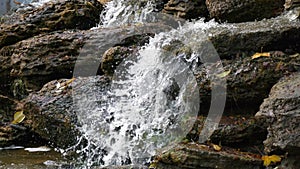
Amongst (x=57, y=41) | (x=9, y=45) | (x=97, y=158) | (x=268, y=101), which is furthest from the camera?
(x=9, y=45)

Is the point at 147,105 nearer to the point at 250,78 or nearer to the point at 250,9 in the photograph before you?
the point at 250,78

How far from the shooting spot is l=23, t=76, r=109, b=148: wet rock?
5.51m

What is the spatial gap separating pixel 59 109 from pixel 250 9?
9.85 feet

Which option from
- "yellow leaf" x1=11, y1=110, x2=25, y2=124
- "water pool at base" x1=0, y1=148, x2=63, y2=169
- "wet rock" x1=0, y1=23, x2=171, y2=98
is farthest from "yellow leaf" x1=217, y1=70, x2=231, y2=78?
"yellow leaf" x1=11, y1=110, x2=25, y2=124

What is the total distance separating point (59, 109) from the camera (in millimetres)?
5578

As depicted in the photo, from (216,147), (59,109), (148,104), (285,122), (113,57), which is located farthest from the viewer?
(113,57)

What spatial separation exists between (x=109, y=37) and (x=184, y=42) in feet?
4.70

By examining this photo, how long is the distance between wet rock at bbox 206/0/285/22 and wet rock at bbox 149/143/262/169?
2630 millimetres

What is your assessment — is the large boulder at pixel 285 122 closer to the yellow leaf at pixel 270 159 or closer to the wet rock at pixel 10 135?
the yellow leaf at pixel 270 159

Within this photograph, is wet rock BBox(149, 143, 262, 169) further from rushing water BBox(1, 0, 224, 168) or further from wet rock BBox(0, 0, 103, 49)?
wet rock BBox(0, 0, 103, 49)

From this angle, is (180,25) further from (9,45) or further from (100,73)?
(9,45)

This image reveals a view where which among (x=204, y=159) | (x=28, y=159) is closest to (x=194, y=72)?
(x=204, y=159)

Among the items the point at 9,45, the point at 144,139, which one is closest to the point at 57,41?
the point at 9,45

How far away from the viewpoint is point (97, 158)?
5156 mm
